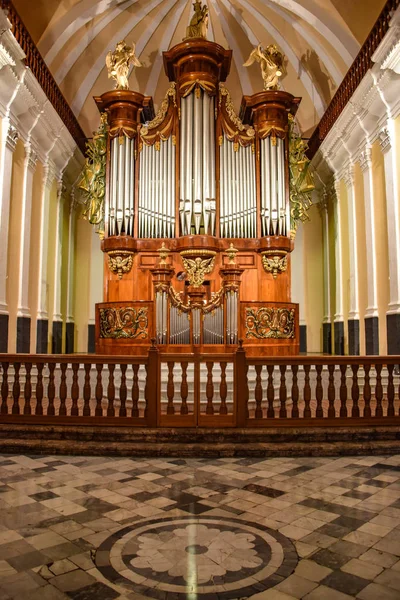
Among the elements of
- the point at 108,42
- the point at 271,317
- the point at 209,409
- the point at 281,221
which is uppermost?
the point at 108,42

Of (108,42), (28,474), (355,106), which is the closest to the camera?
(28,474)

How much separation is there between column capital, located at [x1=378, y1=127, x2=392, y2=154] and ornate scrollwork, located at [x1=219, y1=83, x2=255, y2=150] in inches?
87.8

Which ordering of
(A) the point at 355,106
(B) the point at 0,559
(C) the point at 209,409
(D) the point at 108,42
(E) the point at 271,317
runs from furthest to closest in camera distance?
(D) the point at 108,42
(A) the point at 355,106
(E) the point at 271,317
(C) the point at 209,409
(B) the point at 0,559

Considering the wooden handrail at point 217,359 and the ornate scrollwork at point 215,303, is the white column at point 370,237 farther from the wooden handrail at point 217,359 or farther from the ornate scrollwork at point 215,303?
the wooden handrail at point 217,359

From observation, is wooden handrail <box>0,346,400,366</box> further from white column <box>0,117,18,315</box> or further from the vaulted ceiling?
the vaulted ceiling

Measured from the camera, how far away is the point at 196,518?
2.82 meters

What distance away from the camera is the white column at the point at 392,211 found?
6945 millimetres

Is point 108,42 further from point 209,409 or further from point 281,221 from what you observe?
point 209,409

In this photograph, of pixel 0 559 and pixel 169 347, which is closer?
pixel 0 559

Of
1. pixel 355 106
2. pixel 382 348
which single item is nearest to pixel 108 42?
pixel 355 106

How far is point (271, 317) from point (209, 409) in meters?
2.99

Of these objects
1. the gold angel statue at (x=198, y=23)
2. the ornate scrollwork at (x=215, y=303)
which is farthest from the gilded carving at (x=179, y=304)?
the gold angel statue at (x=198, y=23)

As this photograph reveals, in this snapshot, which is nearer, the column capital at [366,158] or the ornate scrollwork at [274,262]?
the column capital at [366,158]

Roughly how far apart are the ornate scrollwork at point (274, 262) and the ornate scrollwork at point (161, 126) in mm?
2742
